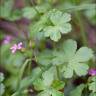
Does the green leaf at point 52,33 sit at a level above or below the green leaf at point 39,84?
above

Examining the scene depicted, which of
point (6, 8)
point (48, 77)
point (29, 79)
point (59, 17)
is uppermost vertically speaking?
point (59, 17)

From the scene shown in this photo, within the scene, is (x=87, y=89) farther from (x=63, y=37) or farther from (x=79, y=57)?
(x=63, y=37)

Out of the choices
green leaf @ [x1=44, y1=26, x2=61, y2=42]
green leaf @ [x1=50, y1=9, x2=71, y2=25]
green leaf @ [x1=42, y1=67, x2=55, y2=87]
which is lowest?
green leaf @ [x1=42, y1=67, x2=55, y2=87]

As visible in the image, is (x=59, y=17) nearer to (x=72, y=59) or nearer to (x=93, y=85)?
(x=72, y=59)

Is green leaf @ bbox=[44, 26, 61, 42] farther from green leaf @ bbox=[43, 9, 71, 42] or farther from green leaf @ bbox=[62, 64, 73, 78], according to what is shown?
green leaf @ bbox=[62, 64, 73, 78]

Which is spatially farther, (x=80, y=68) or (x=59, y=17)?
(x=59, y=17)

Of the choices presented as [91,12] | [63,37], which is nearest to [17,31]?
[63,37]

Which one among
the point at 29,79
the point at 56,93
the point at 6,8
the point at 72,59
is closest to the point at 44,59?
the point at 29,79

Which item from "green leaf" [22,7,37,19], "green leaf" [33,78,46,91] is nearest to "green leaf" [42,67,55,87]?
"green leaf" [33,78,46,91]

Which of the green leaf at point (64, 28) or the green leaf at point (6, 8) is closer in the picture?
the green leaf at point (64, 28)

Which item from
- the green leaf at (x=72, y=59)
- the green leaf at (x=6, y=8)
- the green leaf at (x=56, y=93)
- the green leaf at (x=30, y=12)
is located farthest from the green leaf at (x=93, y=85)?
the green leaf at (x=6, y=8)

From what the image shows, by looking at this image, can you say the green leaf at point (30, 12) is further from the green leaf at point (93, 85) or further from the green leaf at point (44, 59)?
the green leaf at point (93, 85)
